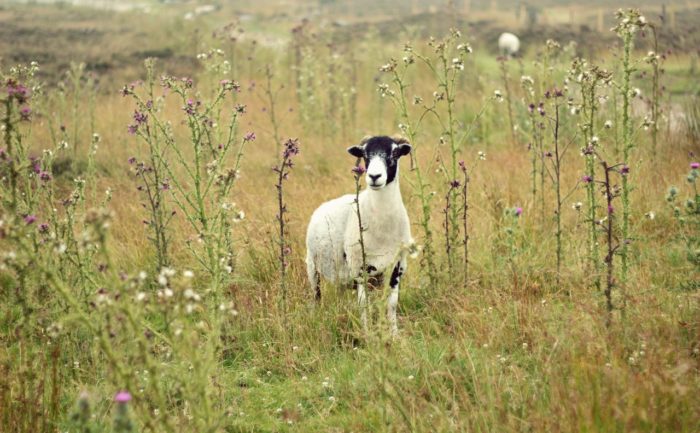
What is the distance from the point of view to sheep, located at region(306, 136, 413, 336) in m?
4.69

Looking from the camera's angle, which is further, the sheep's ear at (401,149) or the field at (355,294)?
the sheep's ear at (401,149)

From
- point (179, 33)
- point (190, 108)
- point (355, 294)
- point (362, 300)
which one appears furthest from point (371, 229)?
point (179, 33)

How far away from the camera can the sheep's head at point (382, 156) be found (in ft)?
14.6

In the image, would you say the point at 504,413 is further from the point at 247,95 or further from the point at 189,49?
the point at 189,49

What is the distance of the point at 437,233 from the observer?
6.12 m

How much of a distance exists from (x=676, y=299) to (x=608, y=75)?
1.49 m

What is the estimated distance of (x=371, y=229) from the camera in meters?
4.85

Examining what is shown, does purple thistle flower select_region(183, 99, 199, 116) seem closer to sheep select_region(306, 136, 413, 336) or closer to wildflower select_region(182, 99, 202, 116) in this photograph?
wildflower select_region(182, 99, 202, 116)

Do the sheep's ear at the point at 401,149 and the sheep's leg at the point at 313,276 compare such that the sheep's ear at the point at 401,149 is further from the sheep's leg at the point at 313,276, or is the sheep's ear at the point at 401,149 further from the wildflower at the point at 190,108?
the wildflower at the point at 190,108

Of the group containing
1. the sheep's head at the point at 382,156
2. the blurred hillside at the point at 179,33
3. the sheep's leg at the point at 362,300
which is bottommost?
the sheep's leg at the point at 362,300

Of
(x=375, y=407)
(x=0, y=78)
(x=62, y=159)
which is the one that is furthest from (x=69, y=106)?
(x=375, y=407)

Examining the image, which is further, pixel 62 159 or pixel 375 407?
pixel 62 159

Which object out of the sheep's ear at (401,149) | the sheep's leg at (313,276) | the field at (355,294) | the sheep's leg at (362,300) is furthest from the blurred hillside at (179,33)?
the sheep's leg at (362,300)

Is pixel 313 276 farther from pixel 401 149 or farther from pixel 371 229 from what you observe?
pixel 401 149
